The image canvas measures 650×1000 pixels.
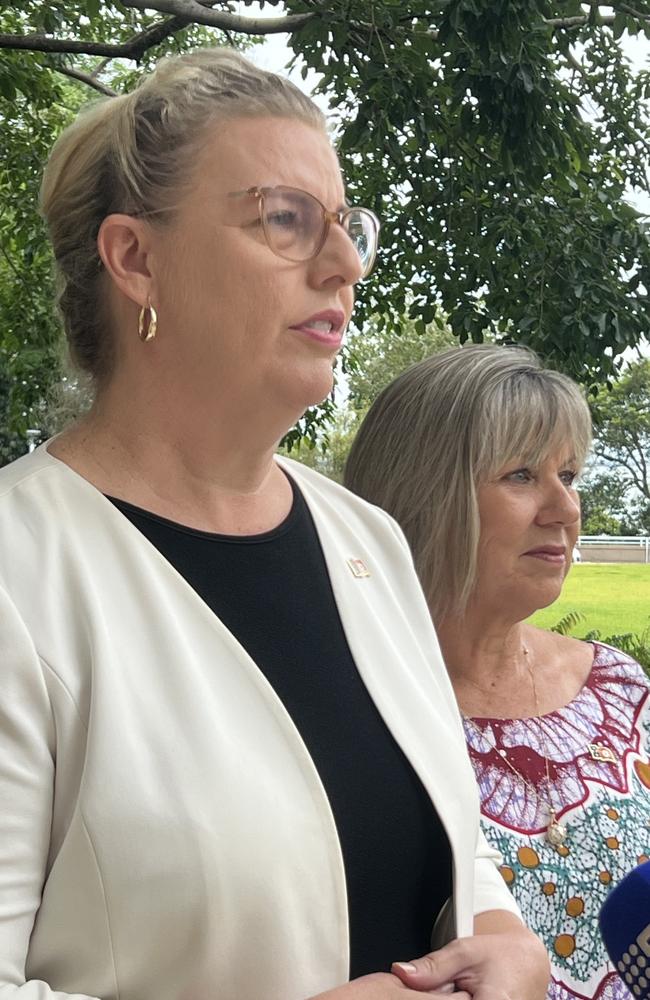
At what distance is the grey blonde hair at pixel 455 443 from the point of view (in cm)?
260

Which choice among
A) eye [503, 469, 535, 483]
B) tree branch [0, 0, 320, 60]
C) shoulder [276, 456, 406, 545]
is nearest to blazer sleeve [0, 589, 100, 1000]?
shoulder [276, 456, 406, 545]

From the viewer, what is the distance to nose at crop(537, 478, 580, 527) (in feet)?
8.61

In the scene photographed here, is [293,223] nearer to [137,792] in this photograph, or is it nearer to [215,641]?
[215,641]

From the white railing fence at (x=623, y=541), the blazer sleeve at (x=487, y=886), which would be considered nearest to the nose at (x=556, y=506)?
the blazer sleeve at (x=487, y=886)

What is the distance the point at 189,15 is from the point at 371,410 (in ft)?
13.7

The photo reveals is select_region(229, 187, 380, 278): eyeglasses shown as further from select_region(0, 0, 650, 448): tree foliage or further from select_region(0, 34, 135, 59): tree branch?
select_region(0, 34, 135, 59): tree branch

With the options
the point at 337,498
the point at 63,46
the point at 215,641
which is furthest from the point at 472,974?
the point at 63,46

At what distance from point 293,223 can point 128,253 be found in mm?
218

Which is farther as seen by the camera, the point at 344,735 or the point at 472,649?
the point at 472,649

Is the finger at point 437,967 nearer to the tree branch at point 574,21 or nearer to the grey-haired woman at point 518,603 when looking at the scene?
the grey-haired woman at point 518,603

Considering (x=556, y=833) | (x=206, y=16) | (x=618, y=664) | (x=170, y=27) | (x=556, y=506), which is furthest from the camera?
(x=170, y=27)

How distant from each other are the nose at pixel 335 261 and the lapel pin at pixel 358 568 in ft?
1.25

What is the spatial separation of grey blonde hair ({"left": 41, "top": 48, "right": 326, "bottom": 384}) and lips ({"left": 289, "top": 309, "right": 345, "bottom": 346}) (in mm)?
229

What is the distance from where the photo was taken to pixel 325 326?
5.10 ft
